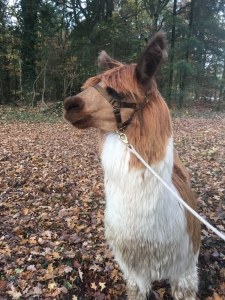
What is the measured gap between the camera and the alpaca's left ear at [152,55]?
153cm

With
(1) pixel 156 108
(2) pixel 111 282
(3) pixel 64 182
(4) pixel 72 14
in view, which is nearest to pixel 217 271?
(2) pixel 111 282

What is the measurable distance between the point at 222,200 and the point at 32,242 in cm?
360

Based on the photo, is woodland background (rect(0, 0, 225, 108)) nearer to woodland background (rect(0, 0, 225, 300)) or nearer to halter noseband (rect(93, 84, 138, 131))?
woodland background (rect(0, 0, 225, 300))

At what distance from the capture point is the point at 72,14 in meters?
19.1

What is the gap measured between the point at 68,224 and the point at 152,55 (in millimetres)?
3534

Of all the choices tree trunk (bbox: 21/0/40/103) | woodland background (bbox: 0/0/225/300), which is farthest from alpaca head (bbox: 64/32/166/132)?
tree trunk (bbox: 21/0/40/103)

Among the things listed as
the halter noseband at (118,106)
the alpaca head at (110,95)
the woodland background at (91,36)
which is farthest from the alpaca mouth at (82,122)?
the woodland background at (91,36)

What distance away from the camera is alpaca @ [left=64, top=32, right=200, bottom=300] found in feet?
5.48

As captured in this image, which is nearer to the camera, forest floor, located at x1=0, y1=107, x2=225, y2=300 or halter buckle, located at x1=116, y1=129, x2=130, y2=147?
halter buckle, located at x1=116, y1=129, x2=130, y2=147

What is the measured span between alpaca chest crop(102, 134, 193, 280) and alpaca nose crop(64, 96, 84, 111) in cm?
31

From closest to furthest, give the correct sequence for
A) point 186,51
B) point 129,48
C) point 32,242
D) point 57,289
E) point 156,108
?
point 156,108 < point 57,289 < point 32,242 < point 129,48 < point 186,51

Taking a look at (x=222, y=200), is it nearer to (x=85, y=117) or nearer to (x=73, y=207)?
(x=73, y=207)

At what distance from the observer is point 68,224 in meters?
4.34

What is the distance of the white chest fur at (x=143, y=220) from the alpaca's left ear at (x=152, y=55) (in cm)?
50
